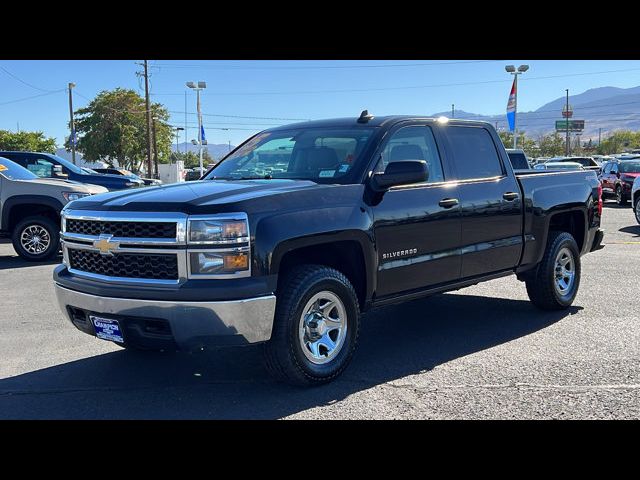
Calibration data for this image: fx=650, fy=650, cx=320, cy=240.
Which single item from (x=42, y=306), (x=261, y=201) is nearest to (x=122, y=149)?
(x=42, y=306)

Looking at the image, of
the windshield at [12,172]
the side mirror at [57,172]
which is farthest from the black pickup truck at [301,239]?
the side mirror at [57,172]

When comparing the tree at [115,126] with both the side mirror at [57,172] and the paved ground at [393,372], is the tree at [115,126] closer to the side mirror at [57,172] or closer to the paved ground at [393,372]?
the side mirror at [57,172]

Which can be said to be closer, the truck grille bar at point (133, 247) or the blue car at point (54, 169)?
the truck grille bar at point (133, 247)

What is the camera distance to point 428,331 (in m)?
6.33

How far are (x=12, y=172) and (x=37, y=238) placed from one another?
1254mm

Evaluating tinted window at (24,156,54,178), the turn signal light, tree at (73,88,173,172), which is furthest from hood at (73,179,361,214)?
tree at (73,88,173,172)

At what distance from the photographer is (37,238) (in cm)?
1112

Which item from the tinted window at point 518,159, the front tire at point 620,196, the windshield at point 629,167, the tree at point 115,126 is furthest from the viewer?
the tree at point 115,126

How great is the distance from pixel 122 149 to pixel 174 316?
5791cm

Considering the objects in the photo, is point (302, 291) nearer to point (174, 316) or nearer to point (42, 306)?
point (174, 316)

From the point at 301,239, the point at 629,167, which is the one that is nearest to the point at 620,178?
the point at 629,167

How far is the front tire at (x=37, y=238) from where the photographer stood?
1105cm

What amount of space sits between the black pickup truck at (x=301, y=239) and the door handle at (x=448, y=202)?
0.05ft

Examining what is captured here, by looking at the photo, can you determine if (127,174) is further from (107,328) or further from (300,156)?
(107,328)
